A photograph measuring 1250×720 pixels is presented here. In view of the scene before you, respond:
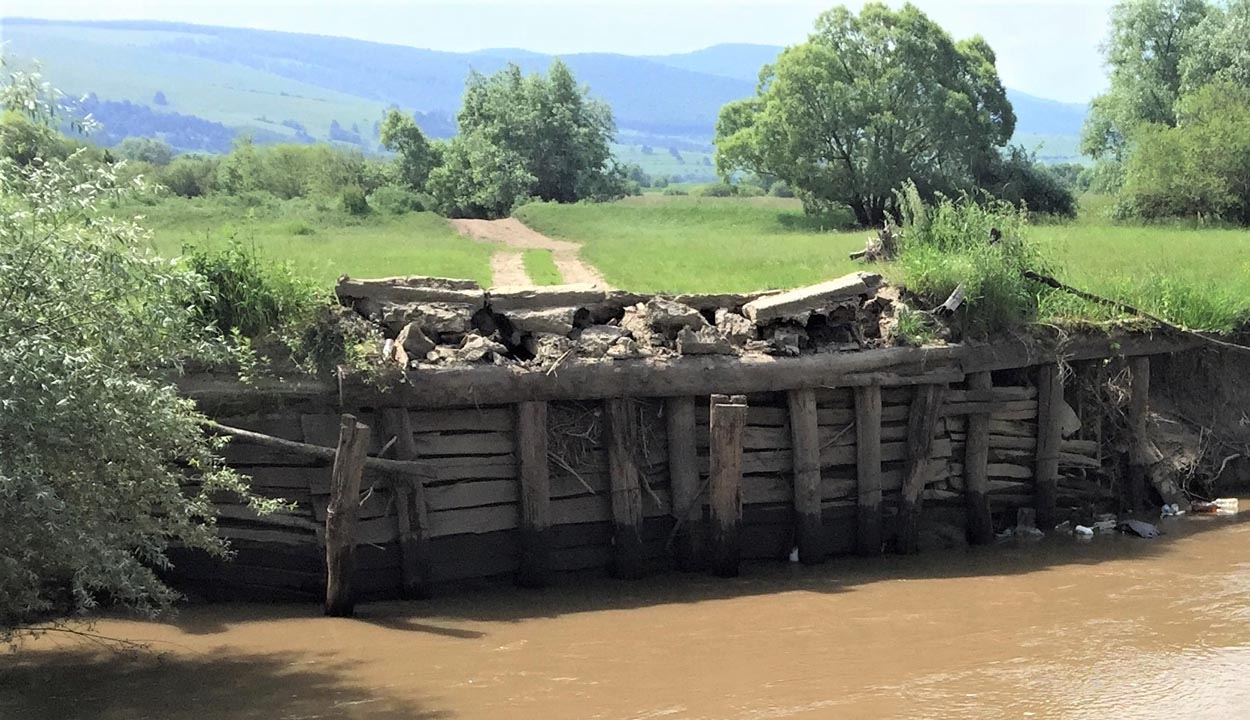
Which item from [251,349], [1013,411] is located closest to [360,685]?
[251,349]

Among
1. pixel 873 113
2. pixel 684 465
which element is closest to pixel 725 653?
pixel 684 465

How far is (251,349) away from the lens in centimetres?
1075

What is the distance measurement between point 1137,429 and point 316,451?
899 centimetres

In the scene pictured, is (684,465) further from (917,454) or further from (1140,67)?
(1140,67)

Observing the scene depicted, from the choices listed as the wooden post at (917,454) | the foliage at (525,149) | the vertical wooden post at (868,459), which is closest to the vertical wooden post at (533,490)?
the vertical wooden post at (868,459)

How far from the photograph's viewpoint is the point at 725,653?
29.7 feet

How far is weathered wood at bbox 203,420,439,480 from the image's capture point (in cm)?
987

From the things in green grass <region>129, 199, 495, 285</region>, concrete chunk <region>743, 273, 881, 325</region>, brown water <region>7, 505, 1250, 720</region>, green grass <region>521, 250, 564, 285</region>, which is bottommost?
brown water <region>7, 505, 1250, 720</region>

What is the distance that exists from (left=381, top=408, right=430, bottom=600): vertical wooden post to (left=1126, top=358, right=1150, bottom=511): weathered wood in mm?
7999

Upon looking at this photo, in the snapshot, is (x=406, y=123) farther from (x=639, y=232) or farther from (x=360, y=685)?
(x=360, y=685)

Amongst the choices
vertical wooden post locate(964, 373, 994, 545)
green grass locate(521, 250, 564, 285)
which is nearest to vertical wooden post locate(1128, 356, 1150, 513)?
vertical wooden post locate(964, 373, 994, 545)

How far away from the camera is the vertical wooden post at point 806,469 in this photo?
38.0 ft

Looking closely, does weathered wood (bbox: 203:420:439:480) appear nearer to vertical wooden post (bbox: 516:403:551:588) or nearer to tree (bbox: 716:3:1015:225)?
vertical wooden post (bbox: 516:403:551:588)

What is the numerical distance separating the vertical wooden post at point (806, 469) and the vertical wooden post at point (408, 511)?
355 cm
